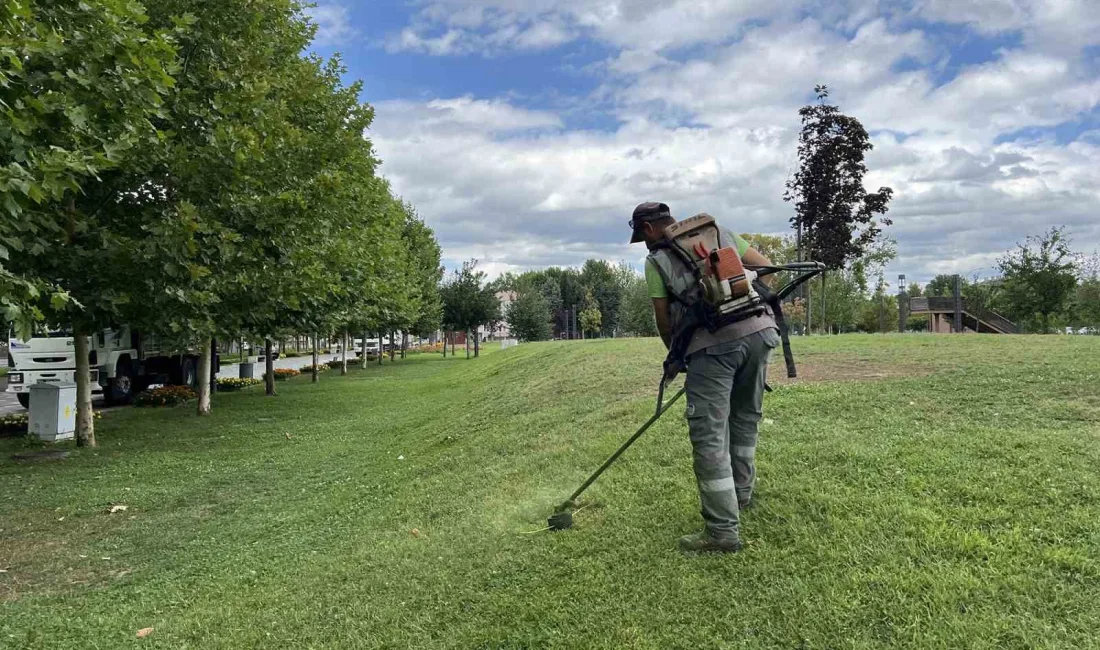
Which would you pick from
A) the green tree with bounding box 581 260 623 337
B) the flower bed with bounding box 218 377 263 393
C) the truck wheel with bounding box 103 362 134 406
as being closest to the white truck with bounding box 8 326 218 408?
the truck wheel with bounding box 103 362 134 406

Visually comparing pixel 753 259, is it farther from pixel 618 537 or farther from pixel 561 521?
pixel 561 521

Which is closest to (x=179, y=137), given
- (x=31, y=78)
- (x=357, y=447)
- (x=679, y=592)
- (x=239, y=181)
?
(x=239, y=181)

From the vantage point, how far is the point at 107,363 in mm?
17703

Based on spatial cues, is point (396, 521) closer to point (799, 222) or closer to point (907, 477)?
point (907, 477)

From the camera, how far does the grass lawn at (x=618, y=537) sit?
10.7ft

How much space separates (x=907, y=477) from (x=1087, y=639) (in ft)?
5.84

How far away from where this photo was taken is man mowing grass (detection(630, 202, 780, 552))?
3.78m


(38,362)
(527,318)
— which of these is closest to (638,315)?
(527,318)

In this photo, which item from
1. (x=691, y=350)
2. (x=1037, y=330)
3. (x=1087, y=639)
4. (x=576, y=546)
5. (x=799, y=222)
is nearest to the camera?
(x=1087, y=639)

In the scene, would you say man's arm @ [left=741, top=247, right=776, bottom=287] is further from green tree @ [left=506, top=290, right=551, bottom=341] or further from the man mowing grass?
green tree @ [left=506, top=290, right=551, bottom=341]

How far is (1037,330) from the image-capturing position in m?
26.4

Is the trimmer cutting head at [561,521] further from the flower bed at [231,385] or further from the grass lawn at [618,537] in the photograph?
the flower bed at [231,385]

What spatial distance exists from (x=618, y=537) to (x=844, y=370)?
6.29m

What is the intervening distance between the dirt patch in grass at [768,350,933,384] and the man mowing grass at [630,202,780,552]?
510 centimetres
